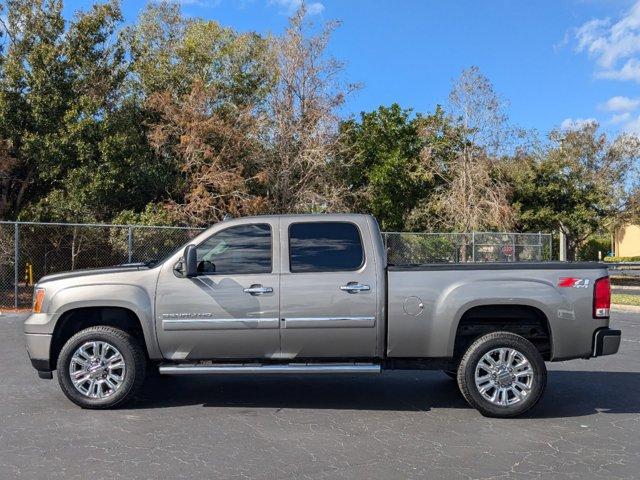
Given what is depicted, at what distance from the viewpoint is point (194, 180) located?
21328 millimetres

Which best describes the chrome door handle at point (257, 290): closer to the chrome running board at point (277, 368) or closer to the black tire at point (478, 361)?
the chrome running board at point (277, 368)

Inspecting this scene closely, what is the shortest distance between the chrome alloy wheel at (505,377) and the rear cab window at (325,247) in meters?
1.61

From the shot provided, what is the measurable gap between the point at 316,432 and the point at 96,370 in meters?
2.37

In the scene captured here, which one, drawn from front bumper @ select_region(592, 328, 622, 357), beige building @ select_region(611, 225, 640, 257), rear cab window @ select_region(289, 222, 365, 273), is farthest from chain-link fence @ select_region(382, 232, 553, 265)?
beige building @ select_region(611, 225, 640, 257)

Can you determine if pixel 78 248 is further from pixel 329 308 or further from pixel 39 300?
pixel 329 308

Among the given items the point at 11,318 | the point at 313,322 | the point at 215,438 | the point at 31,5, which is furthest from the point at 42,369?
the point at 31,5

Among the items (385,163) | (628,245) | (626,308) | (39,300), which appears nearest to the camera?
(39,300)

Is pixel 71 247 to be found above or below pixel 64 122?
below

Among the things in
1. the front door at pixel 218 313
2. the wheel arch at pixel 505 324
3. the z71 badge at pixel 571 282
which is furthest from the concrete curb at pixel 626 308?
the front door at pixel 218 313

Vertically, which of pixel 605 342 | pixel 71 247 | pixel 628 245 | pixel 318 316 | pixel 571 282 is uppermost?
pixel 628 245

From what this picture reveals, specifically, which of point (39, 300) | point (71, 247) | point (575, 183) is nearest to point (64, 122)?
point (71, 247)

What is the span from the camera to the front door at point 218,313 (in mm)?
6223

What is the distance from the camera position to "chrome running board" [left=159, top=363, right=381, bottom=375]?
616 centimetres

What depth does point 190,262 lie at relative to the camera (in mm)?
6145
